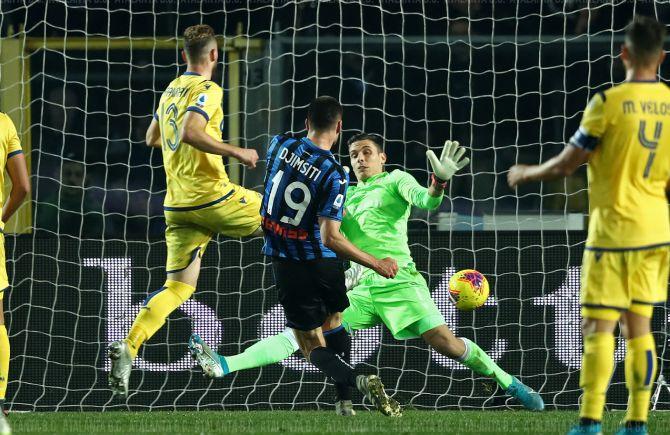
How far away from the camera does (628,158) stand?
17.2 ft

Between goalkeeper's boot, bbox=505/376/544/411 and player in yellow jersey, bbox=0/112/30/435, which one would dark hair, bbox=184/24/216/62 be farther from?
goalkeeper's boot, bbox=505/376/544/411

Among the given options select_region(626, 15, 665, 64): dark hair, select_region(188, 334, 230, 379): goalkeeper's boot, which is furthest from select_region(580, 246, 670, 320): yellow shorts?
select_region(188, 334, 230, 379): goalkeeper's boot

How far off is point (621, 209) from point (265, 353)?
3312 millimetres

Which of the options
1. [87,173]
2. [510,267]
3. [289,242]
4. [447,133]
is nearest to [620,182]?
[289,242]

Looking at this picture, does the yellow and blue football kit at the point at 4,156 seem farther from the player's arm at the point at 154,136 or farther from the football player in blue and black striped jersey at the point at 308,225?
the football player in blue and black striped jersey at the point at 308,225

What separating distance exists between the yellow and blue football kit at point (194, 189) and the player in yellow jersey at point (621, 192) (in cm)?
242

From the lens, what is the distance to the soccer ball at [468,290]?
8.02 meters

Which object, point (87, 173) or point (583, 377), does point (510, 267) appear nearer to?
point (583, 377)

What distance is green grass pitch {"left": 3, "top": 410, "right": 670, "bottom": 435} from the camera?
6594 mm

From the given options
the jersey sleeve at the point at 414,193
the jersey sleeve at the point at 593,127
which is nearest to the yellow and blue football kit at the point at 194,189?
the jersey sleeve at the point at 414,193

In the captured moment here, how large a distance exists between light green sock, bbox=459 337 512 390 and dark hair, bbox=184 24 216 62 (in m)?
2.52

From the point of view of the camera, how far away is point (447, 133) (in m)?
10.7

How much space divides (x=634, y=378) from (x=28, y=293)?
4.74 metres

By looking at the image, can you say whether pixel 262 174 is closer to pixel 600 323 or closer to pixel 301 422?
pixel 301 422
